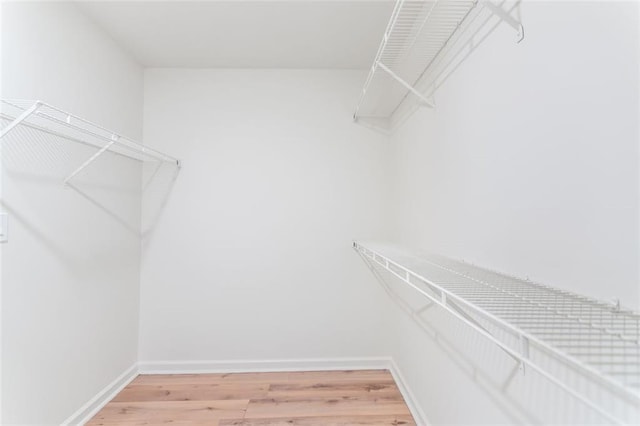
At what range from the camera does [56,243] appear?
5.32 feet

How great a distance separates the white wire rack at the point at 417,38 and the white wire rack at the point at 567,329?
0.74m

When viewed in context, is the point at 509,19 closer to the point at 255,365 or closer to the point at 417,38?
the point at 417,38

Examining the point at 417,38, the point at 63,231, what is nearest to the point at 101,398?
the point at 63,231

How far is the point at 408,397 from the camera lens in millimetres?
1998

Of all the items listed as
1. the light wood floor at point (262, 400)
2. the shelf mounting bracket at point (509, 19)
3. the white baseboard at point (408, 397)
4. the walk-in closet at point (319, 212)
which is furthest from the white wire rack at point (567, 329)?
the light wood floor at point (262, 400)

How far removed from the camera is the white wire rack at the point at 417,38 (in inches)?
47.1

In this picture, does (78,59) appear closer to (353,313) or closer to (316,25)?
(316,25)

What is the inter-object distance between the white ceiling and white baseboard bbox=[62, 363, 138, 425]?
2.23 metres

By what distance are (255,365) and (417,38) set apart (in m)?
2.37

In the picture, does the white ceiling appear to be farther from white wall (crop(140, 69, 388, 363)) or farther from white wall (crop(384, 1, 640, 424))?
white wall (crop(384, 1, 640, 424))

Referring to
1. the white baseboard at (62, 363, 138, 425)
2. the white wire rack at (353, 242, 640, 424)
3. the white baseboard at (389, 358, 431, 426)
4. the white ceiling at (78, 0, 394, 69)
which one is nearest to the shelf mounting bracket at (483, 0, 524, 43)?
the white wire rack at (353, 242, 640, 424)

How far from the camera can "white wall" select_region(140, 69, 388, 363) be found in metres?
2.46

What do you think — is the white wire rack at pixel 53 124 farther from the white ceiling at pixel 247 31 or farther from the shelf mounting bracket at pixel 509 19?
the shelf mounting bracket at pixel 509 19

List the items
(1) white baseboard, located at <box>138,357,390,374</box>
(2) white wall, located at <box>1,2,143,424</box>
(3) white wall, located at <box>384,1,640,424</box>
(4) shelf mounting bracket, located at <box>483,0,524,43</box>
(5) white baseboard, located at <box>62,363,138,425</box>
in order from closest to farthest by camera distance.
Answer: (3) white wall, located at <box>384,1,640,424</box> → (4) shelf mounting bracket, located at <box>483,0,524,43</box> → (2) white wall, located at <box>1,2,143,424</box> → (5) white baseboard, located at <box>62,363,138,425</box> → (1) white baseboard, located at <box>138,357,390,374</box>
